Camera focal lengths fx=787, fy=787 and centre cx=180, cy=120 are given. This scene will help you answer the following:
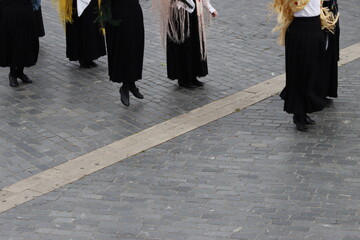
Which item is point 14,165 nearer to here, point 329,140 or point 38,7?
point 329,140

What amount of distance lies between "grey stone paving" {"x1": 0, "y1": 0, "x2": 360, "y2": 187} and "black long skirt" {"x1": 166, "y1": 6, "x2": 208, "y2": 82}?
20 cm

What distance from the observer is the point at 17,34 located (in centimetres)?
996

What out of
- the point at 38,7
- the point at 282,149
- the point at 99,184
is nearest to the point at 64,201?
the point at 99,184

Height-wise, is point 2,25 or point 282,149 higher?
point 2,25

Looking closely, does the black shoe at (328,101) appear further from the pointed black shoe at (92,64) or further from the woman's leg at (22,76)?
the woman's leg at (22,76)

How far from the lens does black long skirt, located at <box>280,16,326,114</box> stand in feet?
27.5

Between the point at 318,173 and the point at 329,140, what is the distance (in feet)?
3.06

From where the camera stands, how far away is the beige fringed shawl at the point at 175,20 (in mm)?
9680

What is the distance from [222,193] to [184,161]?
844 mm

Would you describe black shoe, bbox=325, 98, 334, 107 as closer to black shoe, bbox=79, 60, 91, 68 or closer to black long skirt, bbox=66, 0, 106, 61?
black long skirt, bbox=66, 0, 106, 61

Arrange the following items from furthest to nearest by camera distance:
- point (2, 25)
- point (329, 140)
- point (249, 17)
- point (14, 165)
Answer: point (249, 17) → point (2, 25) → point (329, 140) → point (14, 165)

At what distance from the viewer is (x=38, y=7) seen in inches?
445

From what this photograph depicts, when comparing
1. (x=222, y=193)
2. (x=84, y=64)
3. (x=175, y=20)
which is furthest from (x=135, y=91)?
(x=222, y=193)

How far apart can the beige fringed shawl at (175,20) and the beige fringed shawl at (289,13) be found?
1.38 m
